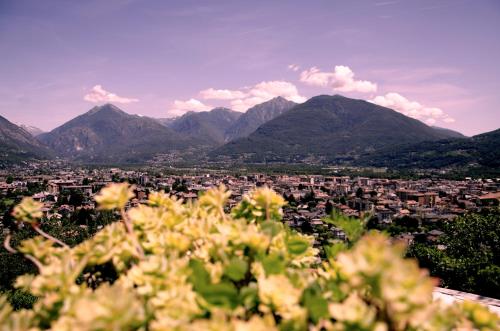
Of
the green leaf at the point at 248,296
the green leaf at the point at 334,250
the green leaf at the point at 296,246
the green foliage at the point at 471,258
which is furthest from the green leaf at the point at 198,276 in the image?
the green foliage at the point at 471,258

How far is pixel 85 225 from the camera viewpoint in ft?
134

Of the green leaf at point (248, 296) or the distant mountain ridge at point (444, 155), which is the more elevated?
the distant mountain ridge at point (444, 155)

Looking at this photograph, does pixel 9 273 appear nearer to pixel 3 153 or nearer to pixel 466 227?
pixel 466 227

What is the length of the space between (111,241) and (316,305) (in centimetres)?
87

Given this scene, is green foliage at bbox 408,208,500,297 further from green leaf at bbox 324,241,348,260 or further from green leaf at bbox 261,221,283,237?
green leaf at bbox 261,221,283,237

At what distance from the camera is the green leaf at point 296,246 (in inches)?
60.2

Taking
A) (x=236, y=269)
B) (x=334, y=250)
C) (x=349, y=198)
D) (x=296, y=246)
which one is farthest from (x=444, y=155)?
(x=236, y=269)

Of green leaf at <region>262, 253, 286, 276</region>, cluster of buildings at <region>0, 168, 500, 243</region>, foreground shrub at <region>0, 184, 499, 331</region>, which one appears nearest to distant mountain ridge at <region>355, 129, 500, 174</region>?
cluster of buildings at <region>0, 168, 500, 243</region>

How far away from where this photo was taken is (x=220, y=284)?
1178 mm

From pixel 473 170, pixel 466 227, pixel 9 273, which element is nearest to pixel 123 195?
pixel 466 227

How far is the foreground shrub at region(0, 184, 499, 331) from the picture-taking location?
3.07 feet

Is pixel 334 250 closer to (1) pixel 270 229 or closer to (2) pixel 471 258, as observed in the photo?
(1) pixel 270 229

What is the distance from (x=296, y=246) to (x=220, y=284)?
0.47 m

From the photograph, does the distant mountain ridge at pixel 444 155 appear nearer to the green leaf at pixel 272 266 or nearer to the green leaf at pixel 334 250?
the green leaf at pixel 334 250
